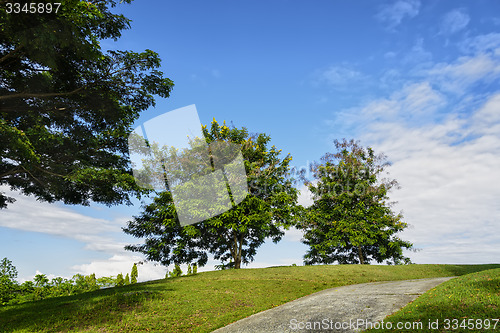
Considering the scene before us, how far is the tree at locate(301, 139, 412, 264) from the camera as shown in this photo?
93.6 feet

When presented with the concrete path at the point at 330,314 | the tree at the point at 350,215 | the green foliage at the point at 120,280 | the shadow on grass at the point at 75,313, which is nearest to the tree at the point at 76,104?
the shadow on grass at the point at 75,313

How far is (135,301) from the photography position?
1399 centimetres

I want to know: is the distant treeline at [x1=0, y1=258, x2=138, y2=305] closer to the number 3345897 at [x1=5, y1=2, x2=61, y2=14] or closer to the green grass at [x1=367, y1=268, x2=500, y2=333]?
the number 3345897 at [x1=5, y1=2, x2=61, y2=14]

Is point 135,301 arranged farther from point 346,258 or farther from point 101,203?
point 346,258

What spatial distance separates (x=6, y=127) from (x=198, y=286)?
12.0 m

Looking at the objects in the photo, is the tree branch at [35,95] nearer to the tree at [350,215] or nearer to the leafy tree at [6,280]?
the leafy tree at [6,280]

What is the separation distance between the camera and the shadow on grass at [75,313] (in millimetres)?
11562

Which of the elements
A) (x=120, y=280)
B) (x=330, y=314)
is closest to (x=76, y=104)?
(x=330, y=314)

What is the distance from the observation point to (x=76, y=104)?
14.4 metres

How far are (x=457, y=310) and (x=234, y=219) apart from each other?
16569mm

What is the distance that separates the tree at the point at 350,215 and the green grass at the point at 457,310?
58.1ft

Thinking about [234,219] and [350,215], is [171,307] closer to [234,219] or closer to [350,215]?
[234,219]

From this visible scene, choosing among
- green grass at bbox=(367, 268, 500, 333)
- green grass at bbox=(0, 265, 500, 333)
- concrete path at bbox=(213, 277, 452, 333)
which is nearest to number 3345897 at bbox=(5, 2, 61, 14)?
green grass at bbox=(0, 265, 500, 333)

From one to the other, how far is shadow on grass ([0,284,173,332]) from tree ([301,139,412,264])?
1852 cm
